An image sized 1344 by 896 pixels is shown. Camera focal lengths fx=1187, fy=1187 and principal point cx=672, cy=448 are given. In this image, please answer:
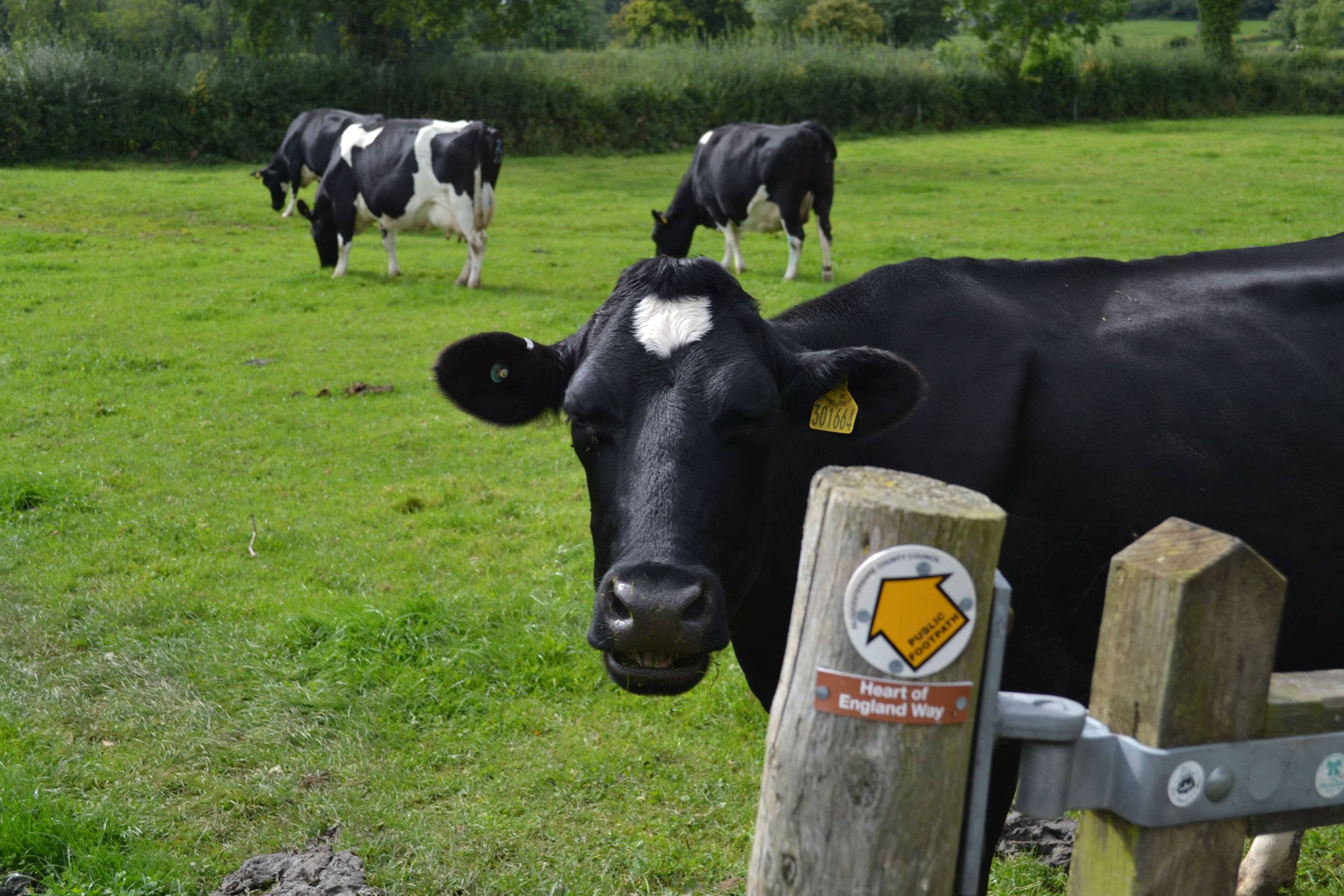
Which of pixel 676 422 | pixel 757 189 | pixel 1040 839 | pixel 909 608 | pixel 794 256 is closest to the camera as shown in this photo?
pixel 909 608

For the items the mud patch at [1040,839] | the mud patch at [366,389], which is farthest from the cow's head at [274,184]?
the mud patch at [1040,839]

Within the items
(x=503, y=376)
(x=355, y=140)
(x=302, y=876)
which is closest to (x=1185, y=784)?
(x=503, y=376)

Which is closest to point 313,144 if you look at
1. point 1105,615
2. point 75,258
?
point 75,258

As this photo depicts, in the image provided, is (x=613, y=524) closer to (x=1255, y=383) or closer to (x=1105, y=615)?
(x=1105, y=615)

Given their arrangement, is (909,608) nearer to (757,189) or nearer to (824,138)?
(757,189)

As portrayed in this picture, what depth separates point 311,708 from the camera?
5.13 metres

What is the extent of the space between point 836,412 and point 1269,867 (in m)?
2.16

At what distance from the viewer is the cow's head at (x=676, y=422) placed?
2.83 meters

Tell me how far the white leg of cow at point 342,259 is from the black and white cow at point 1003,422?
13.0 metres

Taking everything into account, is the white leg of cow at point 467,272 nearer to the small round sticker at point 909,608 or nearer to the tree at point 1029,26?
the small round sticker at point 909,608

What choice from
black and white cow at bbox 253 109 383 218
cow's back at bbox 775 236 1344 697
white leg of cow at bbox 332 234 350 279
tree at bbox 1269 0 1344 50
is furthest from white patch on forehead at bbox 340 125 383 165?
tree at bbox 1269 0 1344 50

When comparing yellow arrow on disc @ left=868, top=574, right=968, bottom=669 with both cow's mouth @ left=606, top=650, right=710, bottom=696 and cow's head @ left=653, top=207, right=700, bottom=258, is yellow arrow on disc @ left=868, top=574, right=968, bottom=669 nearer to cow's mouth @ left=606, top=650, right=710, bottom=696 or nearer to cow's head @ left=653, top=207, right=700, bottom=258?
cow's mouth @ left=606, top=650, right=710, bottom=696

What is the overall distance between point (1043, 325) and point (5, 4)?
65.2 meters

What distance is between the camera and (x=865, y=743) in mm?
1584
